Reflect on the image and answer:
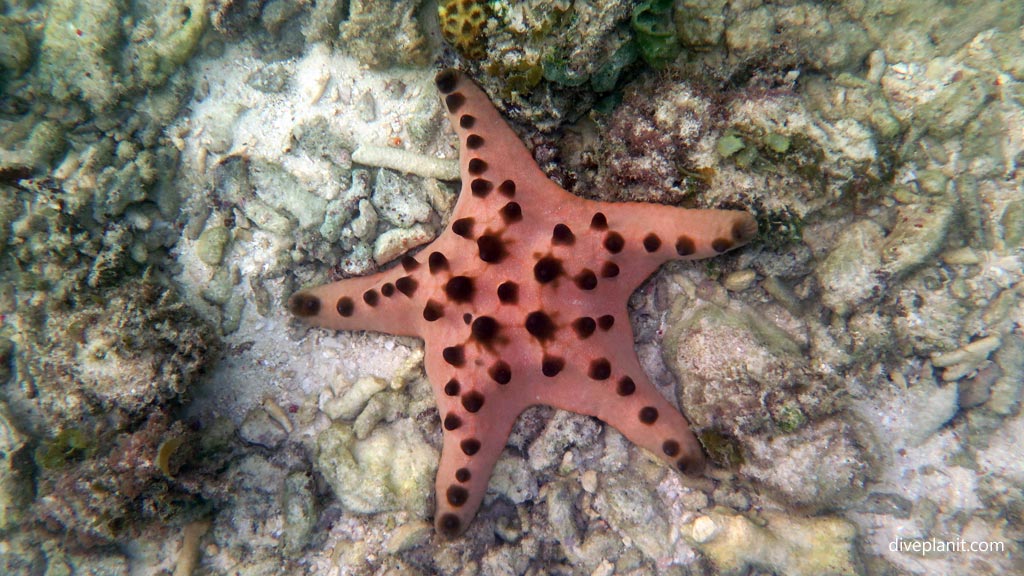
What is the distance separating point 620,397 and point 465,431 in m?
1.38

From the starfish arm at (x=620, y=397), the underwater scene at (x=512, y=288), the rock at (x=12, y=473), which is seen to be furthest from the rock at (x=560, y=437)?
the rock at (x=12, y=473)

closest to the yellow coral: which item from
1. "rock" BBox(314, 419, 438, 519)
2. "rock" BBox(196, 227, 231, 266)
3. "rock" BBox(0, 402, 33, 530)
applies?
"rock" BBox(196, 227, 231, 266)

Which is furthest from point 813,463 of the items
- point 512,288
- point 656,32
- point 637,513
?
point 656,32

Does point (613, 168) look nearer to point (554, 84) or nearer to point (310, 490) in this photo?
point (554, 84)

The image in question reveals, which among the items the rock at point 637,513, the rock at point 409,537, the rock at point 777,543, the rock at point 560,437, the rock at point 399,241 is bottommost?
the rock at point 777,543

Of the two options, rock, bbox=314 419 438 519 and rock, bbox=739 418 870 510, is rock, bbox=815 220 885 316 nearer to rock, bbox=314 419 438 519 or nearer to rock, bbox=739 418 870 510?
rock, bbox=739 418 870 510

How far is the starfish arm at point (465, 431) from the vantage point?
424cm

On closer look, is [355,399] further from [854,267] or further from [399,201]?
[854,267]

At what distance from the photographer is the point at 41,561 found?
184 inches

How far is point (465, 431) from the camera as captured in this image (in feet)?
14.2

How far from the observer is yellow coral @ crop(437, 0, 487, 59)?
4.23 m

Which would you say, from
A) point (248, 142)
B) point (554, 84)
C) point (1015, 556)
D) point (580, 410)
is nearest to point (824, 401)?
point (580, 410)

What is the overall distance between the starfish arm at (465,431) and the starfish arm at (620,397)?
0.42 m

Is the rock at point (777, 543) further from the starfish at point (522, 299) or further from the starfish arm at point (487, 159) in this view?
the starfish arm at point (487, 159)
